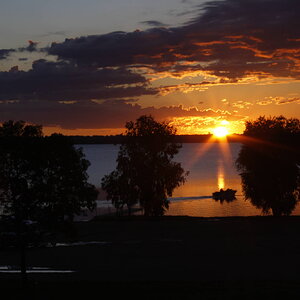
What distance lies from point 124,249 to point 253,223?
1958 centimetres

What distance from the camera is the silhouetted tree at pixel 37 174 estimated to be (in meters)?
22.4

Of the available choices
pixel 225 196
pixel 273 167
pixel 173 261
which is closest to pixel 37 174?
pixel 173 261

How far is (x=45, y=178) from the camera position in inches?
894

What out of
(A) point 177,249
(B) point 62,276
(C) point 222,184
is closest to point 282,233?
(A) point 177,249

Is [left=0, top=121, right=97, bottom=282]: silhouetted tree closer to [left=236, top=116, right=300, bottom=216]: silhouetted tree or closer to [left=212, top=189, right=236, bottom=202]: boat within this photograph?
[left=236, top=116, right=300, bottom=216]: silhouetted tree

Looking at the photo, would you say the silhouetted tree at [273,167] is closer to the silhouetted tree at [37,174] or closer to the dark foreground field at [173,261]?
the dark foreground field at [173,261]

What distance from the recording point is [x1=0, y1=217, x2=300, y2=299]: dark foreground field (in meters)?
23.8

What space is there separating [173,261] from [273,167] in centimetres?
4043

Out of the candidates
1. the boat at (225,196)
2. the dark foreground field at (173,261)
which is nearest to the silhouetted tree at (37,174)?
the dark foreground field at (173,261)

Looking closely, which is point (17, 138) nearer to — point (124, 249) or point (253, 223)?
point (124, 249)

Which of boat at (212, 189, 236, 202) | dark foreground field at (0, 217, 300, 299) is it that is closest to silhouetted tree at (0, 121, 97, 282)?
dark foreground field at (0, 217, 300, 299)

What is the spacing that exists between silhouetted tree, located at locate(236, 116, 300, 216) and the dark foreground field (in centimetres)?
1357

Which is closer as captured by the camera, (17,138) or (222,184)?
(17,138)

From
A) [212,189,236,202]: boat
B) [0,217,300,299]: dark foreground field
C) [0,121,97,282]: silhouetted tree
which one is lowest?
[0,217,300,299]: dark foreground field
